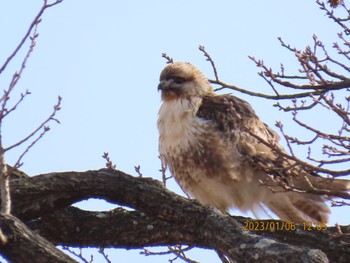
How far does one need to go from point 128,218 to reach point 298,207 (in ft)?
8.61

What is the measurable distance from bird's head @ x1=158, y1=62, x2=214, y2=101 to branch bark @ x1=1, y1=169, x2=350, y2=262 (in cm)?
299

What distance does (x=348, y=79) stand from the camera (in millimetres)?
5070

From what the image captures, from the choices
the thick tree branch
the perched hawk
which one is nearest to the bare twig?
the perched hawk

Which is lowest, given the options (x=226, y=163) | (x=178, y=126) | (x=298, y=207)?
(x=298, y=207)

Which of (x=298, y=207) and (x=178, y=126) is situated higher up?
(x=178, y=126)

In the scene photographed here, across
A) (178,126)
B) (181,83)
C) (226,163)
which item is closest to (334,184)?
(226,163)

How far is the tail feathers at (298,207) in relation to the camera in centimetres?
704

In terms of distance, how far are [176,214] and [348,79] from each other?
55.1 inches

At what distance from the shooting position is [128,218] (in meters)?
4.94

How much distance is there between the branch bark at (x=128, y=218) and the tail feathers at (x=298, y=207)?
2075mm

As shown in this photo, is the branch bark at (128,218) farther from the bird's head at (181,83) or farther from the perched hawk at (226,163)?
the bird's head at (181,83)

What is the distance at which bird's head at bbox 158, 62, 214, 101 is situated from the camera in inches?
313

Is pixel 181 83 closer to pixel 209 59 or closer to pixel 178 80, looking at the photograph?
pixel 178 80

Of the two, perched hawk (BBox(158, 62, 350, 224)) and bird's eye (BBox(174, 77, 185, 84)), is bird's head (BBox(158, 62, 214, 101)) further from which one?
perched hawk (BBox(158, 62, 350, 224))
